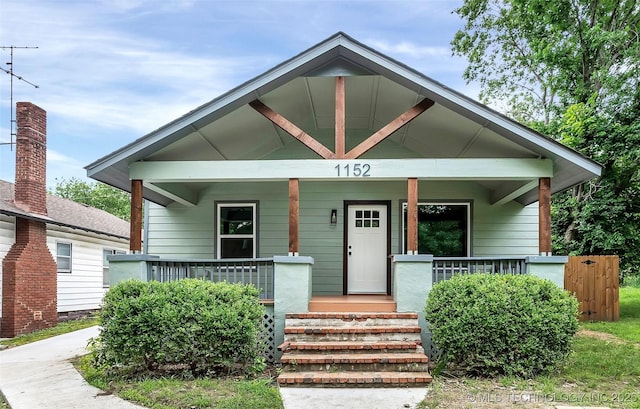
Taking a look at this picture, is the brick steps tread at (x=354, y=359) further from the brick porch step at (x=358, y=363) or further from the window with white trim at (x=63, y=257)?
the window with white trim at (x=63, y=257)

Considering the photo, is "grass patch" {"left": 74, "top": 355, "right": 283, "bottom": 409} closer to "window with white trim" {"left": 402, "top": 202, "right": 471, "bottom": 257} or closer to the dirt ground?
the dirt ground

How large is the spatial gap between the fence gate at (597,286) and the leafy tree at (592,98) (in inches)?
54.5

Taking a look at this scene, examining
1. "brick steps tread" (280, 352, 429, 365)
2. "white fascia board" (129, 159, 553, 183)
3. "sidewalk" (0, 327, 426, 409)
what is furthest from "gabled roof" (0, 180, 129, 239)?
"brick steps tread" (280, 352, 429, 365)

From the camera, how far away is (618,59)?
49.9 feet

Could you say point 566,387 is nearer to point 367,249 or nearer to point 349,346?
point 349,346

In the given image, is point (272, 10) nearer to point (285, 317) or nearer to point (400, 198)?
point (400, 198)

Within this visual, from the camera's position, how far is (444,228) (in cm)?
1012

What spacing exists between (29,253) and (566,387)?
12.5 meters

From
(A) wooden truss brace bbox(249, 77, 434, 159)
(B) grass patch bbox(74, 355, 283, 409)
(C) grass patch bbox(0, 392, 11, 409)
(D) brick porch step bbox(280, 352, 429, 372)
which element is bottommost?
(C) grass patch bbox(0, 392, 11, 409)

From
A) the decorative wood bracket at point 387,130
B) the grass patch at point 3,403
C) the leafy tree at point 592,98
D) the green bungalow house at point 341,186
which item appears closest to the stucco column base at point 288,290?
the green bungalow house at point 341,186

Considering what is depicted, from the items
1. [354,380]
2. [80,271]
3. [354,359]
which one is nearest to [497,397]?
[354,380]

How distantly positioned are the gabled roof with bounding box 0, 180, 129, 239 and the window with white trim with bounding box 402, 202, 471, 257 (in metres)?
9.64

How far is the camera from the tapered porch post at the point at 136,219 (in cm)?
749

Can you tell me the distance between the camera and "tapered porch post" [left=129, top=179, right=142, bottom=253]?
Answer: 7492 mm
